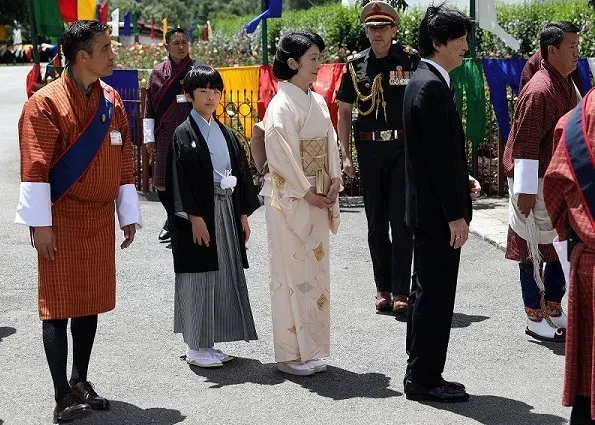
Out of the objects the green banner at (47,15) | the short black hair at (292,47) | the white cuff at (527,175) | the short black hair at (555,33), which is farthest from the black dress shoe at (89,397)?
the green banner at (47,15)

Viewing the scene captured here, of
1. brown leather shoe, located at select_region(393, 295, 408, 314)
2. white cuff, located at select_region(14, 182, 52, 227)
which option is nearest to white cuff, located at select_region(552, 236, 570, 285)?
white cuff, located at select_region(14, 182, 52, 227)

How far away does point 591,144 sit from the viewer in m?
4.06

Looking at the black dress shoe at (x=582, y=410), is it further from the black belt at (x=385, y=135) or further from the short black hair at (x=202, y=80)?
the black belt at (x=385, y=135)

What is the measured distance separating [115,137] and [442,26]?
1.68 meters

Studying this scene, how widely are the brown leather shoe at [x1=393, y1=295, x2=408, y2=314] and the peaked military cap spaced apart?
1.84 m

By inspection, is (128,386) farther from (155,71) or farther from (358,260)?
(155,71)

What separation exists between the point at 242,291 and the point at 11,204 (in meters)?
6.26

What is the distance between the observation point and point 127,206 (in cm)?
551

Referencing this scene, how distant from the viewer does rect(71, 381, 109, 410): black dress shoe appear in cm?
538

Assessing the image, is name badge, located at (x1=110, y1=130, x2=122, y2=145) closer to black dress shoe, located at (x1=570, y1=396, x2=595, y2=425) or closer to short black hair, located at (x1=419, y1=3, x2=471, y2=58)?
short black hair, located at (x1=419, y1=3, x2=471, y2=58)

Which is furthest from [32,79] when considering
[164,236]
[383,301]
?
[383,301]

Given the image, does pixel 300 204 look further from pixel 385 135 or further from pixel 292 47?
pixel 385 135

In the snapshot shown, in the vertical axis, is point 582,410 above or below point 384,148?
below

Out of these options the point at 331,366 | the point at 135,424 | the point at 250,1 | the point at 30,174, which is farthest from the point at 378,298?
the point at 250,1
